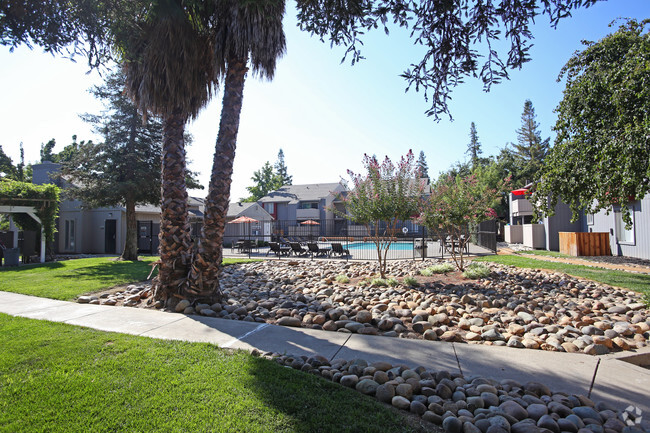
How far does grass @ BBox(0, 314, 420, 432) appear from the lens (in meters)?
2.70

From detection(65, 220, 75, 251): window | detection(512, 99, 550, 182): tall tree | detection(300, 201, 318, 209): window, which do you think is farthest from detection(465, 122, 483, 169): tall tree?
detection(65, 220, 75, 251): window

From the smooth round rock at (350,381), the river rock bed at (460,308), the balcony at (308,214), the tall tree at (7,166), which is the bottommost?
the river rock bed at (460,308)

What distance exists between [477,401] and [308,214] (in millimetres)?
42436

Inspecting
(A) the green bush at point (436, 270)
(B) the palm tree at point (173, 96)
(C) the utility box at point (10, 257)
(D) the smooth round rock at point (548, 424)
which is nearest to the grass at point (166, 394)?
(D) the smooth round rock at point (548, 424)

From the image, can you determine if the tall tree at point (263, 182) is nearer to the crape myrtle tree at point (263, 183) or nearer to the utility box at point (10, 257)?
the crape myrtle tree at point (263, 183)

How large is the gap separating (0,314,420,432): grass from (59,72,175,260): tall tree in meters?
14.6

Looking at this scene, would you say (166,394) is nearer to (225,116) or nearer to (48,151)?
(225,116)

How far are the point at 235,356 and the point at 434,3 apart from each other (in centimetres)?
470

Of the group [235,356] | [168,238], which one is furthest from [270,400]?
[168,238]

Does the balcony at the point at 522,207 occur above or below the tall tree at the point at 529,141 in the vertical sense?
below

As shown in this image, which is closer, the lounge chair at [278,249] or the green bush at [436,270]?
the green bush at [436,270]

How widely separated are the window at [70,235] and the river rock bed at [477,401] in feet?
88.7

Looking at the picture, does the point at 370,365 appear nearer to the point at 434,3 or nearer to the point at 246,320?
the point at 246,320

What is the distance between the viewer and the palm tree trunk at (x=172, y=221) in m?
7.27
